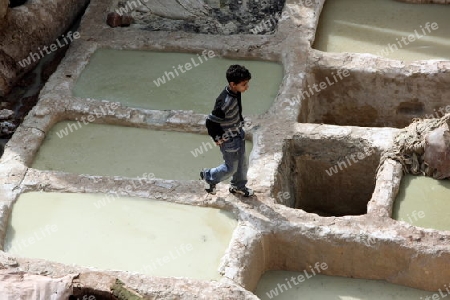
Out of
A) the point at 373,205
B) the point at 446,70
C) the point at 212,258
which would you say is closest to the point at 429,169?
the point at 373,205

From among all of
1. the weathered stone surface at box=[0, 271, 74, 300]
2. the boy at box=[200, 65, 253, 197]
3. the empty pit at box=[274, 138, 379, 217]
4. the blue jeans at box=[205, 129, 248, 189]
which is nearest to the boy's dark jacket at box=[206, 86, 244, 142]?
the boy at box=[200, 65, 253, 197]

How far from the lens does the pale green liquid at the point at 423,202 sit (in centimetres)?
803

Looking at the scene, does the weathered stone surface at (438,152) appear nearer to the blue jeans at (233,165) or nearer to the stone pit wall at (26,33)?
the blue jeans at (233,165)

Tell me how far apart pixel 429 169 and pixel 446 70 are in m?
1.79

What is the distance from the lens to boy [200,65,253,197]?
23.9 ft

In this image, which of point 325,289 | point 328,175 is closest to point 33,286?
point 325,289

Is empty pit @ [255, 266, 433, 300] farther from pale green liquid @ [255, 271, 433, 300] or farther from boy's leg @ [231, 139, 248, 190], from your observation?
boy's leg @ [231, 139, 248, 190]

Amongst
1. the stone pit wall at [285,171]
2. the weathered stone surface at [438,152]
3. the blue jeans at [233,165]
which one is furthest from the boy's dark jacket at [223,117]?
the weathered stone surface at [438,152]

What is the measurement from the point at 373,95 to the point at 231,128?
322 centimetres

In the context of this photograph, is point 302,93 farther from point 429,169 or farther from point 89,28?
point 89,28

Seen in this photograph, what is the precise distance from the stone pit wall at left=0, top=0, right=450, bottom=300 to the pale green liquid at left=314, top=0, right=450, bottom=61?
1.24ft

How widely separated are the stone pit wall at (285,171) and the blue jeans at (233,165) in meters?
0.26

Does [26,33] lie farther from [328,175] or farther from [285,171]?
[328,175]

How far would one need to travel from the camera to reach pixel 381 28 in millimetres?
11188
